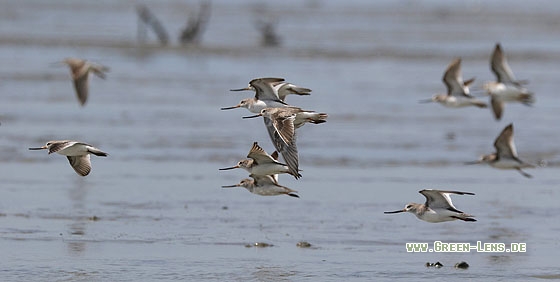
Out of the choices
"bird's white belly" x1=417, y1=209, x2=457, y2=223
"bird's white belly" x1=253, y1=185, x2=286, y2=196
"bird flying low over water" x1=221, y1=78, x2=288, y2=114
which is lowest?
"bird's white belly" x1=417, y1=209, x2=457, y2=223

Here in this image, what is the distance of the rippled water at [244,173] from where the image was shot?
34.1 feet

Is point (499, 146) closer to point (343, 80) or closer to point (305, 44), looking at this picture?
point (343, 80)

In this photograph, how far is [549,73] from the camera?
30094mm

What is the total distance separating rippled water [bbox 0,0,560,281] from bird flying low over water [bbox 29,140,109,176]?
2.02ft

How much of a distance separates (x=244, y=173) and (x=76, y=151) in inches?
169

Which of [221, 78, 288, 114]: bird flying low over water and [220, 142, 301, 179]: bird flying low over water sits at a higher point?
[221, 78, 288, 114]: bird flying low over water

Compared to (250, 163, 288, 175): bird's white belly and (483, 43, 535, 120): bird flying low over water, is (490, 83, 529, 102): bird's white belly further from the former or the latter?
(250, 163, 288, 175): bird's white belly

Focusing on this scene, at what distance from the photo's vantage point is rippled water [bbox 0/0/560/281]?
10391 millimetres

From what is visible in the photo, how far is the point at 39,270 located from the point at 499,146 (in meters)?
5.77

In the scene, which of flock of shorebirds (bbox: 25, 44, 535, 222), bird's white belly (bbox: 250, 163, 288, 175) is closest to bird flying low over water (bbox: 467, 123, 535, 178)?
flock of shorebirds (bbox: 25, 44, 535, 222)

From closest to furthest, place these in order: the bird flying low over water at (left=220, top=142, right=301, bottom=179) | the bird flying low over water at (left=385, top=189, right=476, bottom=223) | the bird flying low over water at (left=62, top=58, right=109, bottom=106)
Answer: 1. the bird flying low over water at (left=385, top=189, right=476, bottom=223)
2. the bird flying low over water at (left=220, top=142, right=301, bottom=179)
3. the bird flying low over water at (left=62, top=58, right=109, bottom=106)

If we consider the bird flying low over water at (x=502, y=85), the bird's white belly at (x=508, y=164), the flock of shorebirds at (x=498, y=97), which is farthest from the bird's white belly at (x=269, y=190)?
the bird flying low over water at (x=502, y=85)

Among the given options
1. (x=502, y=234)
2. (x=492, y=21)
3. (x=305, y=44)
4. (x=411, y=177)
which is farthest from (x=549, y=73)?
(x=492, y=21)

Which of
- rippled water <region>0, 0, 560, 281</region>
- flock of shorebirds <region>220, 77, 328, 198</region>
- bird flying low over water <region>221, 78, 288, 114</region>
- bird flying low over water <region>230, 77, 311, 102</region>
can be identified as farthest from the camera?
bird flying low over water <region>221, 78, 288, 114</region>
